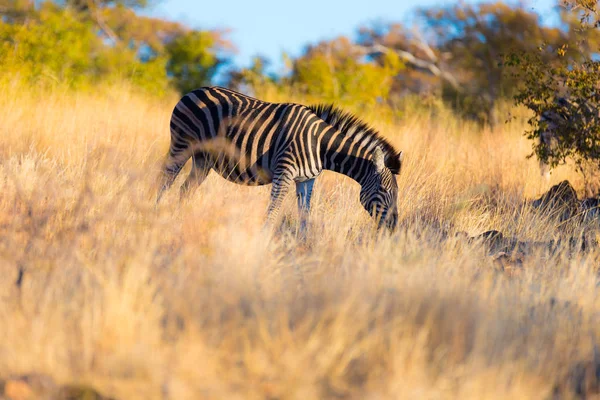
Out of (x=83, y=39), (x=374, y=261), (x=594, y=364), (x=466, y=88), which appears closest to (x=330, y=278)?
Result: (x=374, y=261)

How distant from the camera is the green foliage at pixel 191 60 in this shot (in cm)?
2108

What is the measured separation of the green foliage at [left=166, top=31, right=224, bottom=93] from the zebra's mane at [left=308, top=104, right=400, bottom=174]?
14024 mm

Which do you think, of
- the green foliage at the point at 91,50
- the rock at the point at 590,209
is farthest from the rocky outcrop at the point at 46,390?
the green foliage at the point at 91,50

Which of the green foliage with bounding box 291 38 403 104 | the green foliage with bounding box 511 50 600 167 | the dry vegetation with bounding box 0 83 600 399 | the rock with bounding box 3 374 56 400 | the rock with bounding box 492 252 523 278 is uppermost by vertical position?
the green foliage with bounding box 291 38 403 104

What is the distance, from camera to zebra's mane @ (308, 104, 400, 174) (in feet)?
23.8

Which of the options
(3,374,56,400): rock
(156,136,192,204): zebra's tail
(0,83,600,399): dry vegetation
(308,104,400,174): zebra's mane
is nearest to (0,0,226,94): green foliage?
(156,136,192,204): zebra's tail

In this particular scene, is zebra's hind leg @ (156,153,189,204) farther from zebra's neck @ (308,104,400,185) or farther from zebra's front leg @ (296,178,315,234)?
zebra's neck @ (308,104,400,185)

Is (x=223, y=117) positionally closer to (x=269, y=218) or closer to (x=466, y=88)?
(x=269, y=218)

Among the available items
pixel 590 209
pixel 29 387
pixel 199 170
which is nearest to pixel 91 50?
pixel 199 170

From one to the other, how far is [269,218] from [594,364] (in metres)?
3.48

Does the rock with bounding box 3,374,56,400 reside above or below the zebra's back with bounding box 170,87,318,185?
below

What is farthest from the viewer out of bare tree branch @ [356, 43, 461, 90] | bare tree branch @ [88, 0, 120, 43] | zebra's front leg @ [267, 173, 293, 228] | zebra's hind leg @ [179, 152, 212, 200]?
bare tree branch @ [356, 43, 461, 90]

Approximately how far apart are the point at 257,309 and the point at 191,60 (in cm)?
1842

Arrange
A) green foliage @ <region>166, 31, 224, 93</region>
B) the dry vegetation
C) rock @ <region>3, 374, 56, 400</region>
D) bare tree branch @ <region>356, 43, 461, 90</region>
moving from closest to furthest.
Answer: rock @ <region>3, 374, 56, 400</region>, the dry vegetation, green foliage @ <region>166, 31, 224, 93</region>, bare tree branch @ <region>356, 43, 461, 90</region>
